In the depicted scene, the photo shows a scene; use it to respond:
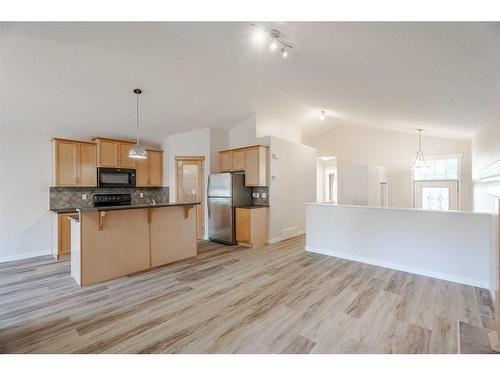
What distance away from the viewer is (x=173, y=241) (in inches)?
160

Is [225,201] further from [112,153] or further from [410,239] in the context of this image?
[410,239]

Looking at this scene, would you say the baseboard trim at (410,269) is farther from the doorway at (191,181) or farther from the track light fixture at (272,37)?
the track light fixture at (272,37)

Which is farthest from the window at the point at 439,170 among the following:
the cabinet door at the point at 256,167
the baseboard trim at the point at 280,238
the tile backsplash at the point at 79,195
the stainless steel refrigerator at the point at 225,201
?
the tile backsplash at the point at 79,195

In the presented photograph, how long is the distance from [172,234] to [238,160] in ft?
7.38

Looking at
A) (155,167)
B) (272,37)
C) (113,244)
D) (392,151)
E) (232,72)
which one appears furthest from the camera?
(392,151)

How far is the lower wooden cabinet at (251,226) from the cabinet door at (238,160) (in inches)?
37.6

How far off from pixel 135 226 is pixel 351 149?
249 inches

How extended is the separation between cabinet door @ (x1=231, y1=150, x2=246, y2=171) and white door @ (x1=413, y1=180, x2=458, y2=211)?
4697 mm

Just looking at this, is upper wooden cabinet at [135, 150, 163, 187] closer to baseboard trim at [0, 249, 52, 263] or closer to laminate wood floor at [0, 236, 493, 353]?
baseboard trim at [0, 249, 52, 263]

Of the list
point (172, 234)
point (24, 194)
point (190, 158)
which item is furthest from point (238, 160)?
point (24, 194)

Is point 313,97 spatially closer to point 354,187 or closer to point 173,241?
point 354,187

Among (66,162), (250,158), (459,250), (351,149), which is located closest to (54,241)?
(66,162)

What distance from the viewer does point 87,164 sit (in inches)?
197

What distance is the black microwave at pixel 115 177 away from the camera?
5133 mm
